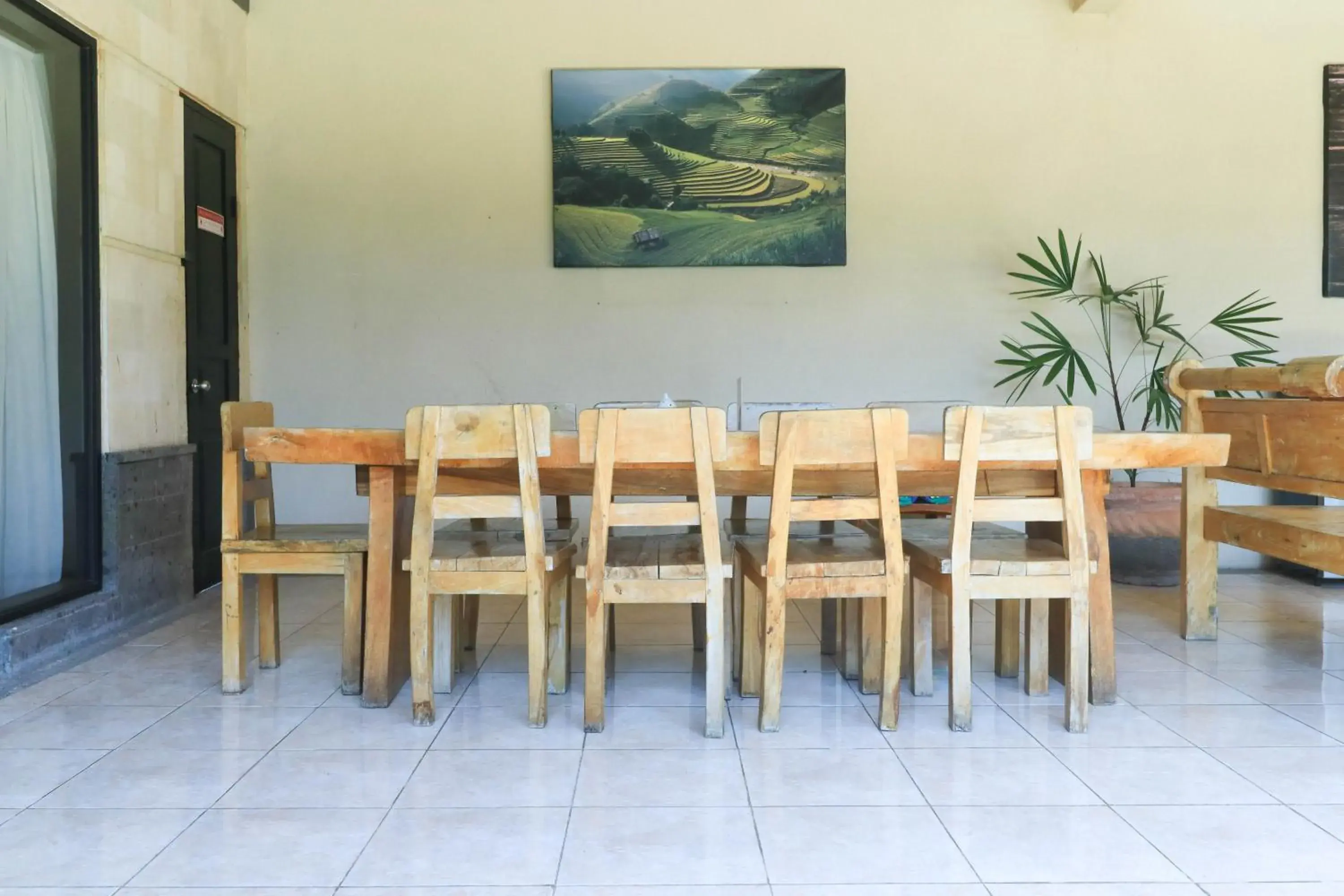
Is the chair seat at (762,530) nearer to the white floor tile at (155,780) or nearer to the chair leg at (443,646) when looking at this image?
the chair leg at (443,646)

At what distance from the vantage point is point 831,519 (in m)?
2.73

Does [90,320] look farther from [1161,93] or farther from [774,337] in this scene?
[1161,93]

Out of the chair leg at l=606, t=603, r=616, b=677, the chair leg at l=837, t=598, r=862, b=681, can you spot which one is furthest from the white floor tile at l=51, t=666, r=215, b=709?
the chair leg at l=837, t=598, r=862, b=681

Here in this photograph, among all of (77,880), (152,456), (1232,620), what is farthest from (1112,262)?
(77,880)

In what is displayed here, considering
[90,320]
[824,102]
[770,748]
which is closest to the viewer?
[770,748]

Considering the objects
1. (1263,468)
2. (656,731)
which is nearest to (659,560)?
(656,731)

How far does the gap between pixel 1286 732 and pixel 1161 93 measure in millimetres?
3668

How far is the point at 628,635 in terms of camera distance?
12.8ft

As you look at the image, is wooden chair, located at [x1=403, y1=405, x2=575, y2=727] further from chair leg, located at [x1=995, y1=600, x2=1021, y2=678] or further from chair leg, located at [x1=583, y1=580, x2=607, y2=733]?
chair leg, located at [x1=995, y1=600, x2=1021, y2=678]

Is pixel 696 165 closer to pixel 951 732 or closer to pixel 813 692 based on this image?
pixel 813 692

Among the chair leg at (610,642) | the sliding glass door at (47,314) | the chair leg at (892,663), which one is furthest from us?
the sliding glass door at (47,314)

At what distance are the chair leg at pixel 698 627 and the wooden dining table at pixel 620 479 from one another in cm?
56

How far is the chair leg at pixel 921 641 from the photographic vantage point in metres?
3.04

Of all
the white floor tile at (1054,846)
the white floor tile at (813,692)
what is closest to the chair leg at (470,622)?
Result: the white floor tile at (813,692)
